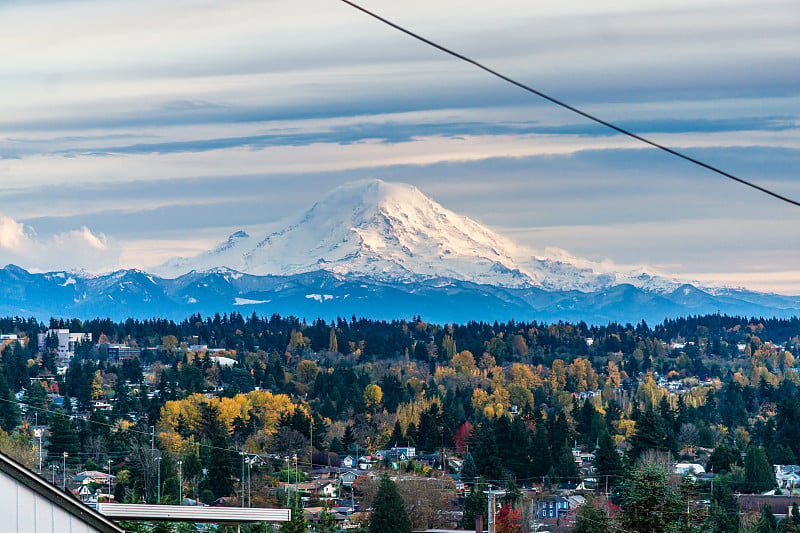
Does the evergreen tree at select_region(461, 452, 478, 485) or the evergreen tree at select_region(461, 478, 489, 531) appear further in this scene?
the evergreen tree at select_region(461, 452, 478, 485)

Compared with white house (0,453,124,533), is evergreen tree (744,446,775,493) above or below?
above

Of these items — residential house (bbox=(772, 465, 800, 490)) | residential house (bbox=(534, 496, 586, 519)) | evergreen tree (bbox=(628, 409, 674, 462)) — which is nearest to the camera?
residential house (bbox=(534, 496, 586, 519))

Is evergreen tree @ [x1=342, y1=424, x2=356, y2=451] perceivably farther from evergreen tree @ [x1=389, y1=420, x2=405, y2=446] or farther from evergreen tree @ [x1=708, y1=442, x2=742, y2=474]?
evergreen tree @ [x1=708, y1=442, x2=742, y2=474]

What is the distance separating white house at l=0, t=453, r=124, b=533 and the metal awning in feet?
13.8

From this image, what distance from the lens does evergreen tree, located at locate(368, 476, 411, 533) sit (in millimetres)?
79875

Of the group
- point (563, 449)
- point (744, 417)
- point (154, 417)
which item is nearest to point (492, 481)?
point (563, 449)

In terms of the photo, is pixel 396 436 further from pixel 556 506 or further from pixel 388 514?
pixel 388 514

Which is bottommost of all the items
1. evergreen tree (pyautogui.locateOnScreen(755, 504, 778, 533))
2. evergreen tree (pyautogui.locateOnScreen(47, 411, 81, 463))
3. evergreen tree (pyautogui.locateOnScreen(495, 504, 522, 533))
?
evergreen tree (pyautogui.locateOnScreen(755, 504, 778, 533))

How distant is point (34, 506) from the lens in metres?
14.1

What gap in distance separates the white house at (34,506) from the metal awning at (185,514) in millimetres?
4217

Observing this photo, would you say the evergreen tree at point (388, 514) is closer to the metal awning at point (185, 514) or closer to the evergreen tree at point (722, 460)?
the evergreen tree at point (722, 460)

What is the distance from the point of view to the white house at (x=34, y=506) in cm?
1377

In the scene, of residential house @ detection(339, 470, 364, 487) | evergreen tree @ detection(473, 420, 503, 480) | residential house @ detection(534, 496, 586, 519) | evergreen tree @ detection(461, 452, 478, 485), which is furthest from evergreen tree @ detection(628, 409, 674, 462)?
residential house @ detection(339, 470, 364, 487)

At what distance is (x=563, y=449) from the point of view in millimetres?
123562
